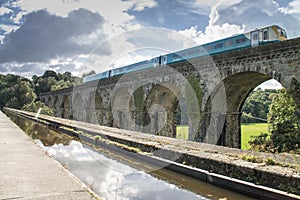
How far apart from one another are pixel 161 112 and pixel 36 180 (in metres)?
14.8

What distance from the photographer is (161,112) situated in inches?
746

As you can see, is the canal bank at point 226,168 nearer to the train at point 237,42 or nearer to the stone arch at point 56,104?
the train at point 237,42

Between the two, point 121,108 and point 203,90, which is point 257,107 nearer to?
point 121,108

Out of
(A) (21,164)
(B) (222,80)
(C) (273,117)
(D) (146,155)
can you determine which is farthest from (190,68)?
→ (A) (21,164)

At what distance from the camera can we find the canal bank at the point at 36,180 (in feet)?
12.1

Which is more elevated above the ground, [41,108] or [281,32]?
[281,32]

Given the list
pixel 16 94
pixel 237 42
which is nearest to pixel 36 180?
pixel 237 42

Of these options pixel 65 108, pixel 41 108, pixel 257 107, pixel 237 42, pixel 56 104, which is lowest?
pixel 41 108

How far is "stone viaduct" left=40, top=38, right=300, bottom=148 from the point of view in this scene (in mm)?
10820

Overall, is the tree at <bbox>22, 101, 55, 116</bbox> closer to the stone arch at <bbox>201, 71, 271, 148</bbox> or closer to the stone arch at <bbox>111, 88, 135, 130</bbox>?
the stone arch at <bbox>111, 88, 135, 130</bbox>

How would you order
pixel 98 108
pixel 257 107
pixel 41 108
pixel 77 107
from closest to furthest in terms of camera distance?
pixel 98 108 → pixel 77 107 → pixel 41 108 → pixel 257 107

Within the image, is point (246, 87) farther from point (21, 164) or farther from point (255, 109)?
point (255, 109)

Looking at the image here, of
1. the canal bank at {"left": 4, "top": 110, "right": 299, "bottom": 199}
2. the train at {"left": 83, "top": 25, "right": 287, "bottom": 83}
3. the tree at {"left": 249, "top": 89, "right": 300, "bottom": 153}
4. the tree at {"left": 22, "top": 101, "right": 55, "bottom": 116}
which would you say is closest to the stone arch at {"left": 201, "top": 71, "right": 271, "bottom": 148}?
the tree at {"left": 249, "top": 89, "right": 300, "bottom": 153}

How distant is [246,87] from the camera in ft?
45.0
